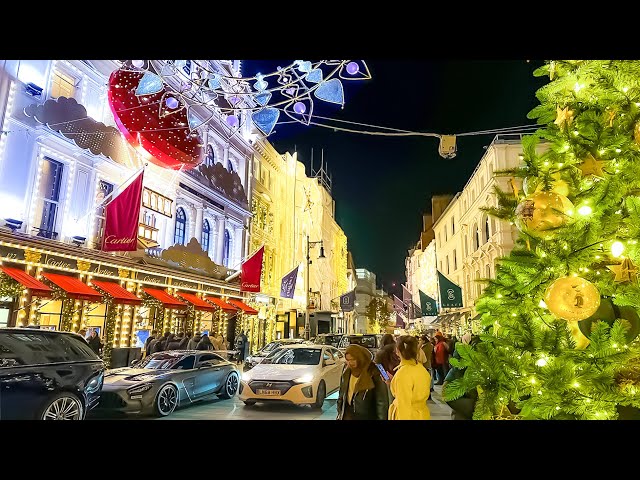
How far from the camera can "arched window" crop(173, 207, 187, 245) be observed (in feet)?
68.1

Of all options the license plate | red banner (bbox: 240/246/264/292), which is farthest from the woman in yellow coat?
red banner (bbox: 240/246/264/292)

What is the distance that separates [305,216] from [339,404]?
1376 inches

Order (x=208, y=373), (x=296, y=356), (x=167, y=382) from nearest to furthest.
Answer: (x=167, y=382) < (x=208, y=373) < (x=296, y=356)

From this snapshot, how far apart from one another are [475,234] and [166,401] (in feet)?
102

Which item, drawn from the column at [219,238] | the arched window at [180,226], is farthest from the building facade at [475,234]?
the arched window at [180,226]

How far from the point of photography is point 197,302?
21.0 meters

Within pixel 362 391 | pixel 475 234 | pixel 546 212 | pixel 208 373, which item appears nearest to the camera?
pixel 546 212

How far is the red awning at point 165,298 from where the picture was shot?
1806 cm

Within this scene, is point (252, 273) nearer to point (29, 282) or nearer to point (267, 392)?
point (29, 282)

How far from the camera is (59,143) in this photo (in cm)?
1422

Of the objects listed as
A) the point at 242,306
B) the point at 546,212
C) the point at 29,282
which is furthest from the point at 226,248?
the point at 546,212

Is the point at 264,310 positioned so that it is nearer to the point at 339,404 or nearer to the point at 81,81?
the point at 81,81
